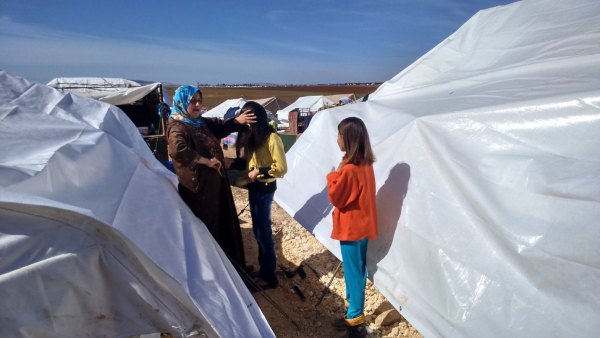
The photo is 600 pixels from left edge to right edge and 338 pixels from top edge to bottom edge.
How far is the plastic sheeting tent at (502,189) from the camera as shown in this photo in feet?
5.78

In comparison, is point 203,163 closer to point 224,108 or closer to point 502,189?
point 502,189

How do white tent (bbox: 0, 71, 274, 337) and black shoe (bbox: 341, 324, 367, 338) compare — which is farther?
black shoe (bbox: 341, 324, 367, 338)

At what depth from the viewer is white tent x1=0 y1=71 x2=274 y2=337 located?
1.25m

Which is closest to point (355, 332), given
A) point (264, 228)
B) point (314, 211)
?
point (264, 228)

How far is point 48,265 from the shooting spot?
127 centimetres

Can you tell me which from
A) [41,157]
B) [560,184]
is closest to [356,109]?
[560,184]

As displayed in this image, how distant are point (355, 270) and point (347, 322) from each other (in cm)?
46

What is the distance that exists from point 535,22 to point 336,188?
8.56 ft

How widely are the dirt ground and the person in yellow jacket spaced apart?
535 millimetres

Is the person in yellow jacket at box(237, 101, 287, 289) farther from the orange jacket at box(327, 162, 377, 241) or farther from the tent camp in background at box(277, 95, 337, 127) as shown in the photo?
the tent camp in background at box(277, 95, 337, 127)

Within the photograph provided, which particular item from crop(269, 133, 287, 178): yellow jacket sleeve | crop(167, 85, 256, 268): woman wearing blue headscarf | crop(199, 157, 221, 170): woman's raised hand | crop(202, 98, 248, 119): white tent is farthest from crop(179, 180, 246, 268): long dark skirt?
crop(202, 98, 248, 119): white tent

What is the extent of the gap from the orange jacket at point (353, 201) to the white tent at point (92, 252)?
864 millimetres

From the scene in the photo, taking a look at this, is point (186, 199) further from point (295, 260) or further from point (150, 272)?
point (295, 260)

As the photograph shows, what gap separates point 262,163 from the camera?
3238mm
